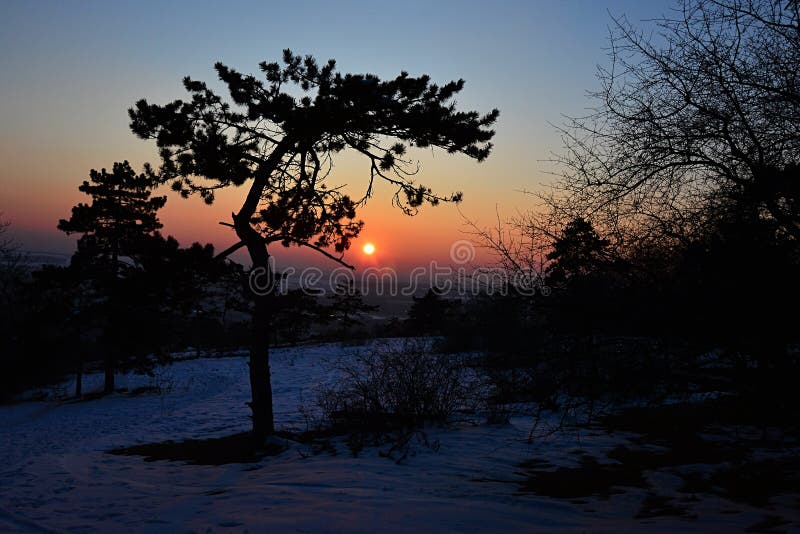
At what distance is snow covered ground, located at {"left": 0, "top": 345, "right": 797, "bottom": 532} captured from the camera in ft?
15.8

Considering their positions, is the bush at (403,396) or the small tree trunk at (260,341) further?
the small tree trunk at (260,341)

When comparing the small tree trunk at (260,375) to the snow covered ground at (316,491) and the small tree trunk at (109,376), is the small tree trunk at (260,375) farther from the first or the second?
the small tree trunk at (109,376)

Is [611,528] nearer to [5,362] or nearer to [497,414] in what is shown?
[497,414]

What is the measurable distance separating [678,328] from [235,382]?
1914 cm

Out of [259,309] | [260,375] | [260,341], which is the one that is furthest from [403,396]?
[259,309]

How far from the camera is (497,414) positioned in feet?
30.9

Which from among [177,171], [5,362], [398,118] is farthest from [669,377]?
[5,362]

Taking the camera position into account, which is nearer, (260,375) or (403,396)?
(403,396)

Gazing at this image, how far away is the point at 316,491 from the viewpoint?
5980 mm

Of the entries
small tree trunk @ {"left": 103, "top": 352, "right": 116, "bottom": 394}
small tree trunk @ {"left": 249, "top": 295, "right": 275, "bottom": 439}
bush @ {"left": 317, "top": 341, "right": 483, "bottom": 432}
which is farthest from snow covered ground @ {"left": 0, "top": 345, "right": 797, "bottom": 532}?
small tree trunk @ {"left": 103, "top": 352, "right": 116, "bottom": 394}

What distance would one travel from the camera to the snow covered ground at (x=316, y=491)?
15.8 feet

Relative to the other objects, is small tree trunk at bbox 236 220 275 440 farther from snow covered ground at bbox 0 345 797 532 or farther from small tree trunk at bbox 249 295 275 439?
snow covered ground at bbox 0 345 797 532

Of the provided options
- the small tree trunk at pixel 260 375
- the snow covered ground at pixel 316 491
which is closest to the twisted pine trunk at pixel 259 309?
the small tree trunk at pixel 260 375

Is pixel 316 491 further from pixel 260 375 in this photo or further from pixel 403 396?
pixel 260 375
